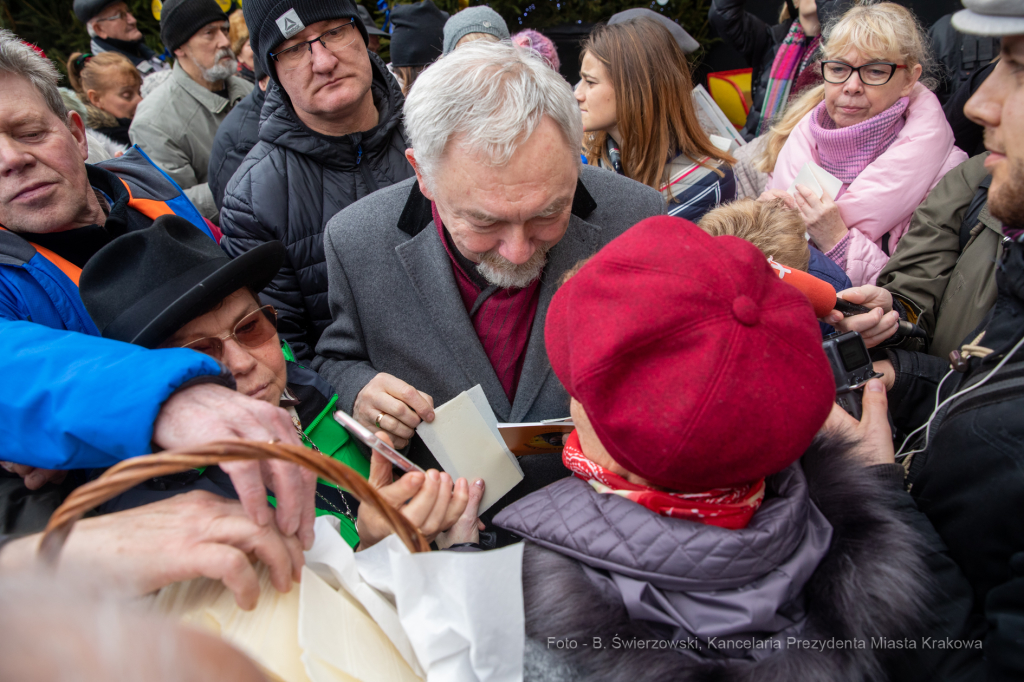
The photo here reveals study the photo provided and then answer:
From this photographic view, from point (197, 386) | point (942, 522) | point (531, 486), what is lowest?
point (531, 486)

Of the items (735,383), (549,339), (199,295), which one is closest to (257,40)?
(199,295)

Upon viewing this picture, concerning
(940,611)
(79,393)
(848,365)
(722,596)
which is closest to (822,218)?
(848,365)

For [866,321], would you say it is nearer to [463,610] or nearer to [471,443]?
[471,443]

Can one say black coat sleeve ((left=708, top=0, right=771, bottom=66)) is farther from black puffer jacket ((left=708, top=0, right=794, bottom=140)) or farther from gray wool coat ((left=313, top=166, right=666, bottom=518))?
gray wool coat ((left=313, top=166, right=666, bottom=518))

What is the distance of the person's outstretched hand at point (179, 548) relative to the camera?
0.91m

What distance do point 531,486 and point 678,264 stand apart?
111 cm

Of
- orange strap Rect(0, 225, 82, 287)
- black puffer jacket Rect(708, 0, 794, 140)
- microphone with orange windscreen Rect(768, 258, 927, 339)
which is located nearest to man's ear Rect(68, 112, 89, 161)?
orange strap Rect(0, 225, 82, 287)

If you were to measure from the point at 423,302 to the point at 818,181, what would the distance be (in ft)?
6.79

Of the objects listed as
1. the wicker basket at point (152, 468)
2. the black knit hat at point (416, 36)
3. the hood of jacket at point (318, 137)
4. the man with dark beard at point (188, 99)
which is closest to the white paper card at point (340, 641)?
the wicker basket at point (152, 468)

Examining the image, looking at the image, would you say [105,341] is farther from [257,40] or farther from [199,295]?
[257,40]

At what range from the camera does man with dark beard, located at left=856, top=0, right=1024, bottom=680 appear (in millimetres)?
1125

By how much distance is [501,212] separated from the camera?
1.56 m

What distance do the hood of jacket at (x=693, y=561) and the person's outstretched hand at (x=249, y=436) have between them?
17.1 inches

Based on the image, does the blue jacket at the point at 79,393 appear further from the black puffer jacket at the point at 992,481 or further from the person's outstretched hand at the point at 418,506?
the black puffer jacket at the point at 992,481
